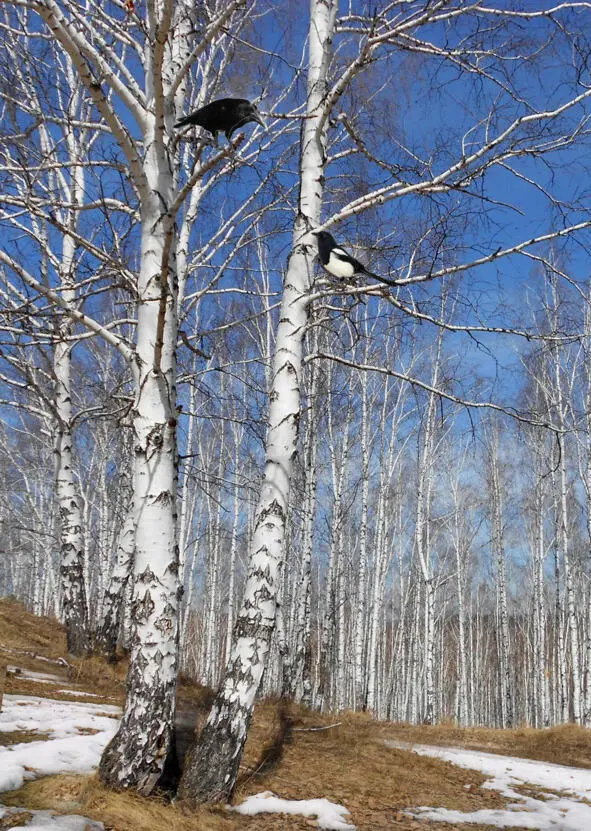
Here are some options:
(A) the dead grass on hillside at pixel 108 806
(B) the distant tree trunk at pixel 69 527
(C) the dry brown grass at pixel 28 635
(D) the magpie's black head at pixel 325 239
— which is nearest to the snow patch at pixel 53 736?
(A) the dead grass on hillside at pixel 108 806

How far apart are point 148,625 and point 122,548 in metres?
4.83

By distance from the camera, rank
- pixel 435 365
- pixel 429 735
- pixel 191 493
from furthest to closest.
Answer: pixel 191 493, pixel 435 365, pixel 429 735

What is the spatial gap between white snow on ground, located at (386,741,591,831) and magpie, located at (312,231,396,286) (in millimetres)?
3351

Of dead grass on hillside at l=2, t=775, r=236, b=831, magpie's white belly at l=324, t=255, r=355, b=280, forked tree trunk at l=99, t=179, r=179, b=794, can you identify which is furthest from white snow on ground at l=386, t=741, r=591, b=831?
magpie's white belly at l=324, t=255, r=355, b=280

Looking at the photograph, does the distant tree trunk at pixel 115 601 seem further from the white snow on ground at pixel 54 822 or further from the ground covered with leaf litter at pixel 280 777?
the white snow on ground at pixel 54 822

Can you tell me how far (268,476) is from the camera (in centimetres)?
361

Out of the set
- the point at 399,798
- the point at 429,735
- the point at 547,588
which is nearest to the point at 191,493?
the point at 429,735

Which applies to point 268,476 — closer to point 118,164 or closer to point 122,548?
point 118,164

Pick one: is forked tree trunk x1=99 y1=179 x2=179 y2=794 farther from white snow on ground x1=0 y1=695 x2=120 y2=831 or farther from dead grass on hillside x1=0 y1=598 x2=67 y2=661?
dead grass on hillside x1=0 y1=598 x2=67 y2=661

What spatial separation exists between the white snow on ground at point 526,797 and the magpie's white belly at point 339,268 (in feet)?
11.0

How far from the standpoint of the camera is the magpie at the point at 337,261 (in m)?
3.67

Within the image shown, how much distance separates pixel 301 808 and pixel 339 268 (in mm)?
3181

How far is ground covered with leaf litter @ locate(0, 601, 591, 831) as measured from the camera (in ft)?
9.07

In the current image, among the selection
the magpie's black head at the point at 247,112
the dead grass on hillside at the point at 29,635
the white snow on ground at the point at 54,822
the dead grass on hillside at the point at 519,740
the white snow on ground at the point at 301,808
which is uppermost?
the magpie's black head at the point at 247,112
